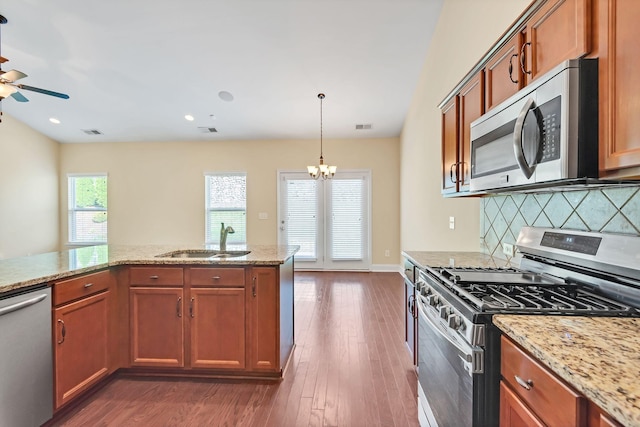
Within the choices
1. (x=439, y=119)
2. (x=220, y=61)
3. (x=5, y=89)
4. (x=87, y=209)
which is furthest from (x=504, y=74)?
(x=87, y=209)

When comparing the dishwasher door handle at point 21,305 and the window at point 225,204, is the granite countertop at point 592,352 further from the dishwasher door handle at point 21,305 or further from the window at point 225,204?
the window at point 225,204

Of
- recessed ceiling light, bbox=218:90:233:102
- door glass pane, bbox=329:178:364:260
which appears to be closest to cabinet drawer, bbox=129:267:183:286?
recessed ceiling light, bbox=218:90:233:102

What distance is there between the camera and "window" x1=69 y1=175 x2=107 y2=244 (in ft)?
21.2

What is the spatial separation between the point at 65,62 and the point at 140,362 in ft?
14.0

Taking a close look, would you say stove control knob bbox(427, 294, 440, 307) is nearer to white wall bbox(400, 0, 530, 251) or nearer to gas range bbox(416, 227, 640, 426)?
gas range bbox(416, 227, 640, 426)

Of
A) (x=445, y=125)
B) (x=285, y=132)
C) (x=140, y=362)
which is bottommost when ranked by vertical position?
(x=140, y=362)

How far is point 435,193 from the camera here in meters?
3.40

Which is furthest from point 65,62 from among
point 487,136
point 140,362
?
point 487,136

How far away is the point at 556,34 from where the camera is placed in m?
1.08

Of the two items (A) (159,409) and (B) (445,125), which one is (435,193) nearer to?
(B) (445,125)

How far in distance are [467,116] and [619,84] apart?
1047 mm

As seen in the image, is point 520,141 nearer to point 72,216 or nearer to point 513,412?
point 513,412

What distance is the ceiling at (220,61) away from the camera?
3162 mm

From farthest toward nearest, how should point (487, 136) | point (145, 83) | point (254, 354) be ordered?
point (145, 83) → point (254, 354) → point (487, 136)
